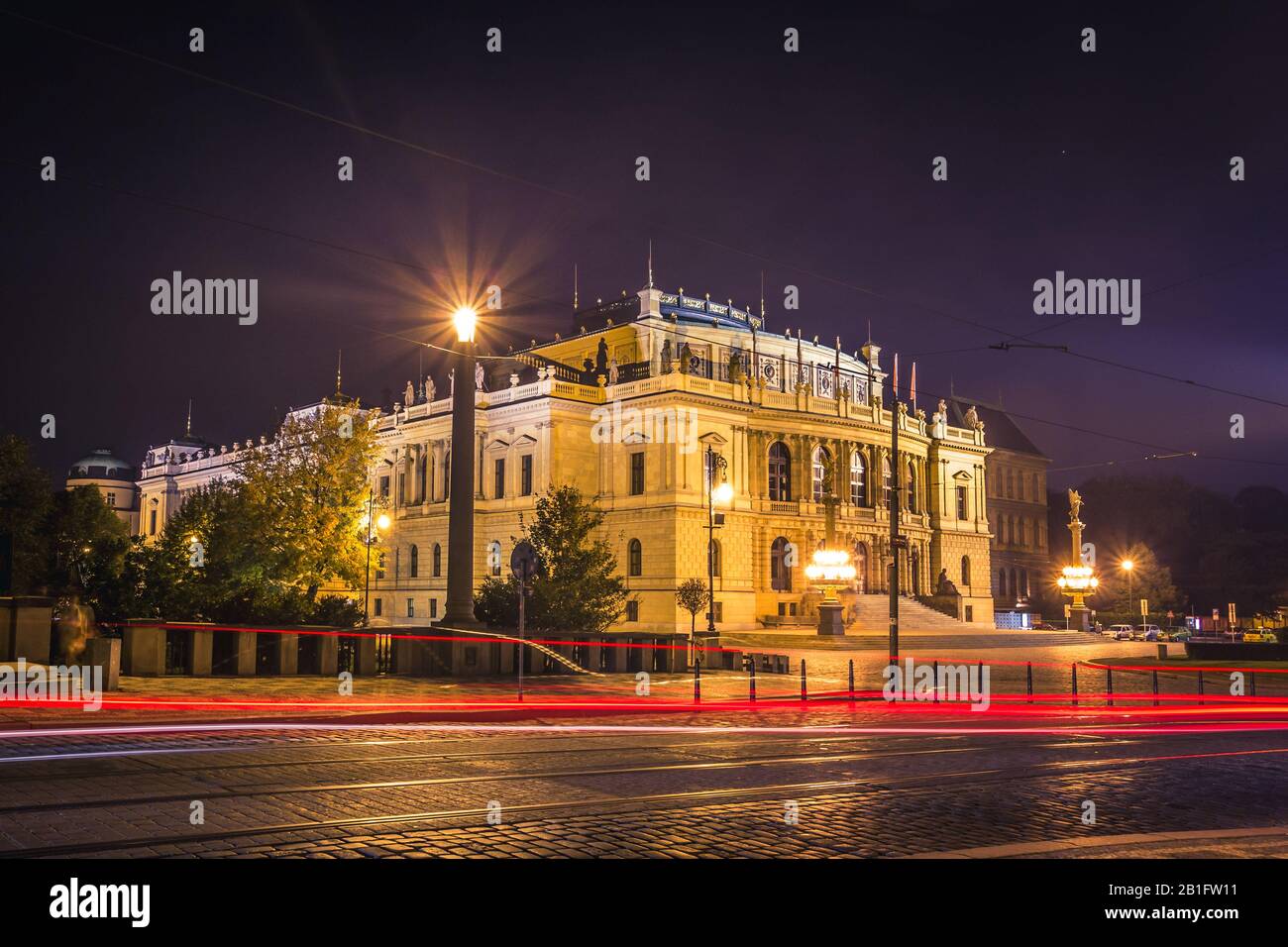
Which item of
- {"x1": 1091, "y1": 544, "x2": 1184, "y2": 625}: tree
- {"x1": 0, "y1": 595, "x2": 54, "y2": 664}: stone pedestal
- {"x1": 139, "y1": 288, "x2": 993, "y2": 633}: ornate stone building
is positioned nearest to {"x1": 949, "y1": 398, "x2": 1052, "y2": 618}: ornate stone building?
{"x1": 1091, "y1": 544, "x2": 1184, "y2": 625}: tree

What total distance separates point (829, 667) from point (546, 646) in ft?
37.0

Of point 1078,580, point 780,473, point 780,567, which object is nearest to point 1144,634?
point 1078,580

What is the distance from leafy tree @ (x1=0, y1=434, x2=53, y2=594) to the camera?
210 ft

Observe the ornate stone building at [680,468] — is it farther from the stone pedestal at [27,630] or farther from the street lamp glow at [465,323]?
the stone pedestal at [27,630]

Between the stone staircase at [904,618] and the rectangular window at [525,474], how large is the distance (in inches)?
848

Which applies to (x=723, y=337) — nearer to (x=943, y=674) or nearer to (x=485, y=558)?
(x=485, y=558)

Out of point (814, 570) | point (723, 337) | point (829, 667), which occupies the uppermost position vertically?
point (723, 337)

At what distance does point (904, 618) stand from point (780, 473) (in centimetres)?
1275

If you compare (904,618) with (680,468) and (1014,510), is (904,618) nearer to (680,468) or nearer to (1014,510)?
(680,468)

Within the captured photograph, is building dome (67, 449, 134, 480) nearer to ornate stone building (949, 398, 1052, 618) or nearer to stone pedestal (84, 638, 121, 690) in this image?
ornate stone building (949, 398, 1052, 618)

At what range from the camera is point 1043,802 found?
412 inches

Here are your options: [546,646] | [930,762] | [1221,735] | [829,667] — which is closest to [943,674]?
[829,667]

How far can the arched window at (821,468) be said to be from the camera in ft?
242

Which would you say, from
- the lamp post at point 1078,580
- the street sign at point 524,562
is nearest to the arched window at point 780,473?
the lamp post at point 1078,580
